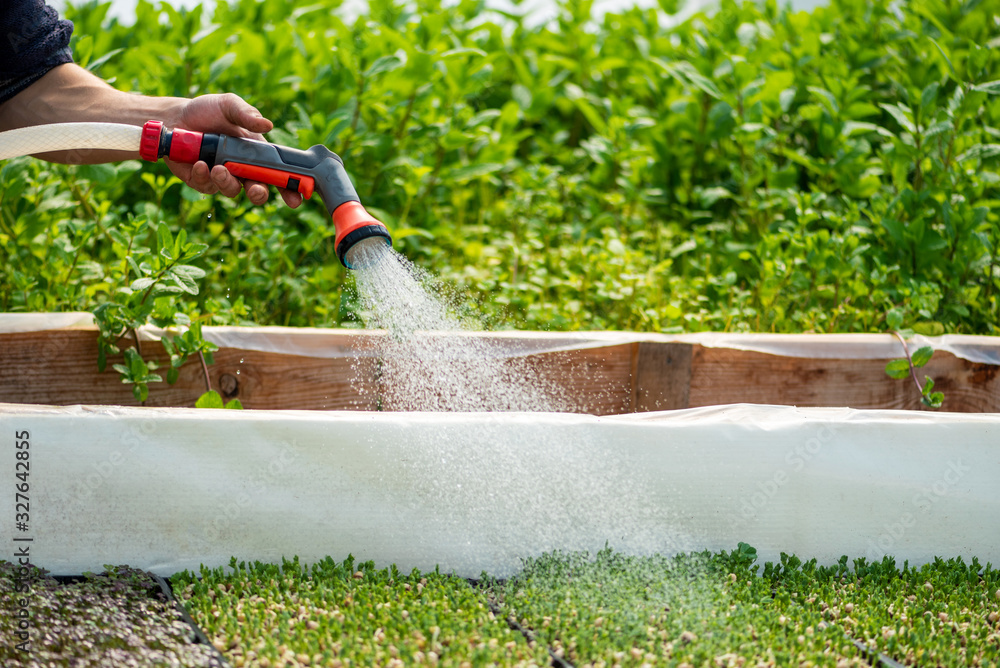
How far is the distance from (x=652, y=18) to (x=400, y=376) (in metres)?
2.84

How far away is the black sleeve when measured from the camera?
179 centimetres

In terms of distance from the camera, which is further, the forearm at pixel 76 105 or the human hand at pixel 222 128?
the forearm at pixel 76 105

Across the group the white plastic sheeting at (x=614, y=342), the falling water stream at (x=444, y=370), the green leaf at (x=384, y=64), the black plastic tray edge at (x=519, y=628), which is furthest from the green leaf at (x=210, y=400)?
the green leaf at (x=384, y=64)

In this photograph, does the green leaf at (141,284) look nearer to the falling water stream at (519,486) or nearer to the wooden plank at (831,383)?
the falling water stream at (519,486)

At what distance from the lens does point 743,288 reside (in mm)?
2932

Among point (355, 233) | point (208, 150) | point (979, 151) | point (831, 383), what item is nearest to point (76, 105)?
point (208, 150)

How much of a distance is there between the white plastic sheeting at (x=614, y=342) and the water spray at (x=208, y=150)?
56 centimetres

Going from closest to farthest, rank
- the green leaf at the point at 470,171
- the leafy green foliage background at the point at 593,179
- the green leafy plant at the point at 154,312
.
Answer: the green leafy plant at the point at 154,312 → the leafy green foliage background at the point at 593,179 → the green leaf at the point at 470,171

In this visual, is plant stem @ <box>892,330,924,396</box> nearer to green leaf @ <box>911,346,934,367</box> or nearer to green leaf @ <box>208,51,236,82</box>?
green leaf @ <box>911,346,934,367</box>

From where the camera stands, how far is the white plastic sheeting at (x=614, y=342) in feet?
6.94

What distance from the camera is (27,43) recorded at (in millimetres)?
1838

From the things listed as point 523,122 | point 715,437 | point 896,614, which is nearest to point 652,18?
point 523,122

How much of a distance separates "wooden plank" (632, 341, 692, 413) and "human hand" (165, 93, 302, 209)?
0.93 meters

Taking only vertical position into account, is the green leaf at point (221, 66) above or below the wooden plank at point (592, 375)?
above
